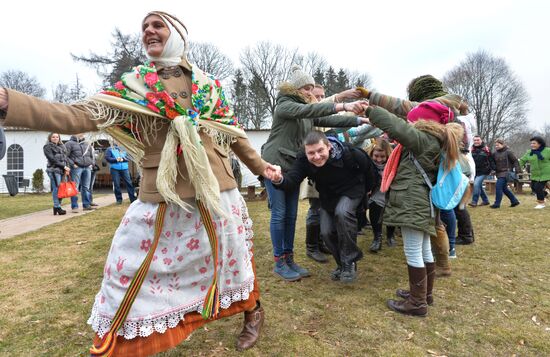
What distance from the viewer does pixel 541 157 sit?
8.73 m

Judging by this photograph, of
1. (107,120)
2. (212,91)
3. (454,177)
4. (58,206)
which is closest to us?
(107,120)

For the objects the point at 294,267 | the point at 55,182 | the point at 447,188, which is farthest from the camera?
the point at 55,182

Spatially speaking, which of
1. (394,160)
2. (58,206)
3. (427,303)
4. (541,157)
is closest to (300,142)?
(394,160)

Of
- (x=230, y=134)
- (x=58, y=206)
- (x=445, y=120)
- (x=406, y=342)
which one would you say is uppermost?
(x=445, y=120)

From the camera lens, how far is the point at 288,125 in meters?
3.47

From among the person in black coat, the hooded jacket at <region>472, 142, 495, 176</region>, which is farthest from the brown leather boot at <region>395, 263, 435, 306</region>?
the person in black coat

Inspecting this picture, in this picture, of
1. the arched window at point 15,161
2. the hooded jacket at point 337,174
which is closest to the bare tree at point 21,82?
the arched window at point 15,161

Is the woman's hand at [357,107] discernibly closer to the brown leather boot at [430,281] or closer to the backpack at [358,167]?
the backpack at [358,167]

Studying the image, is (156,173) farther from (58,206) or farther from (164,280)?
(58,206)

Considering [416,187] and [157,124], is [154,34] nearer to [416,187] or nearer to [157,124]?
[157,124]

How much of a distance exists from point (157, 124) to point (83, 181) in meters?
7.72

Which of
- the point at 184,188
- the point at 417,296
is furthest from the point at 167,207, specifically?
the point at 417,296

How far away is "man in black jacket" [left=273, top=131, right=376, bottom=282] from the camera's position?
3.28 meters

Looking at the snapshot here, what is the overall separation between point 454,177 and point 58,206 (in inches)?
317
